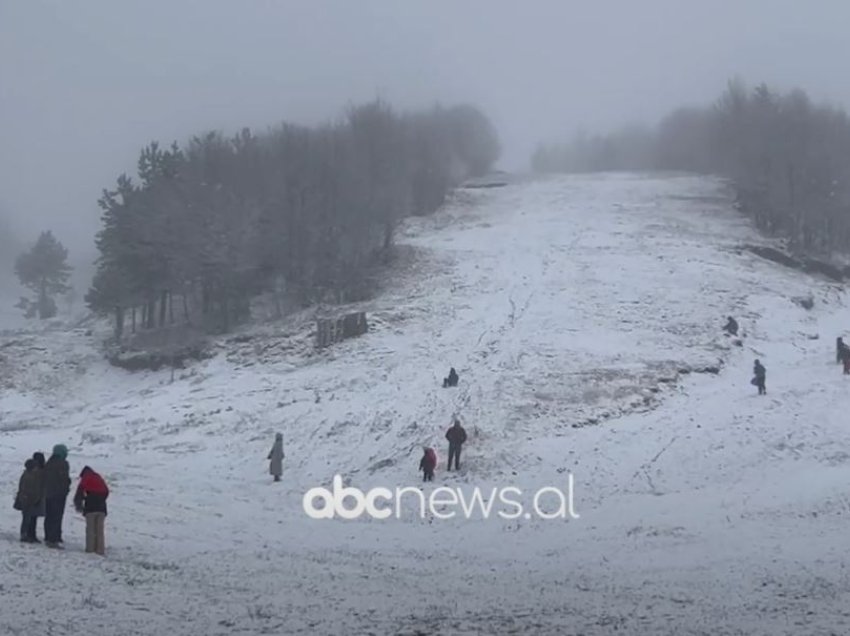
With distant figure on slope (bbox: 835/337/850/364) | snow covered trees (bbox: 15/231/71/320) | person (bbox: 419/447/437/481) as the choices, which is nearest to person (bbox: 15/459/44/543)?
person (bbox: 419/447/437/481)

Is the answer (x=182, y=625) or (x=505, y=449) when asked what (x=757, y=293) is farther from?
(x=182, y=625)

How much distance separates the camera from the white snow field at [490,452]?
42.2ft

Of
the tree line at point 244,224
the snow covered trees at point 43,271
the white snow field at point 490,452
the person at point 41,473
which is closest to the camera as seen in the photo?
the white snow field at point 490,452

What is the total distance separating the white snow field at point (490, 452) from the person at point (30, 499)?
62cm

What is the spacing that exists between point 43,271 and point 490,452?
2556 inches

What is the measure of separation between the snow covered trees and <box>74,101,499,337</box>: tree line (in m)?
25.1

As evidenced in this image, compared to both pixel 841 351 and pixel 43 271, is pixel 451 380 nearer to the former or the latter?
pixel 841 351

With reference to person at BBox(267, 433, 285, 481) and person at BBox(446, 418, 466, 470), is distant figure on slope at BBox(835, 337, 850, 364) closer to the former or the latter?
person at BBox(446, 418, 466, 470)

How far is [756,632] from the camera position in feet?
36.9

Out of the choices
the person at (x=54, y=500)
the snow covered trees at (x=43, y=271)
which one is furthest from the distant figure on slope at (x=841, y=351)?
the snow covered trees at (x=43, y=271)

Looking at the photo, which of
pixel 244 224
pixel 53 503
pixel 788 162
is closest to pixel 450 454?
pixel 53 503

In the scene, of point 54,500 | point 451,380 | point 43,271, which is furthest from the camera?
point 43,271

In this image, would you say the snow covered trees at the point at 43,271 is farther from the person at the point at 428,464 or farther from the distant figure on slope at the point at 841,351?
the distant figure on slope at the point at 841,351

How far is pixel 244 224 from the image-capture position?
5284cm
